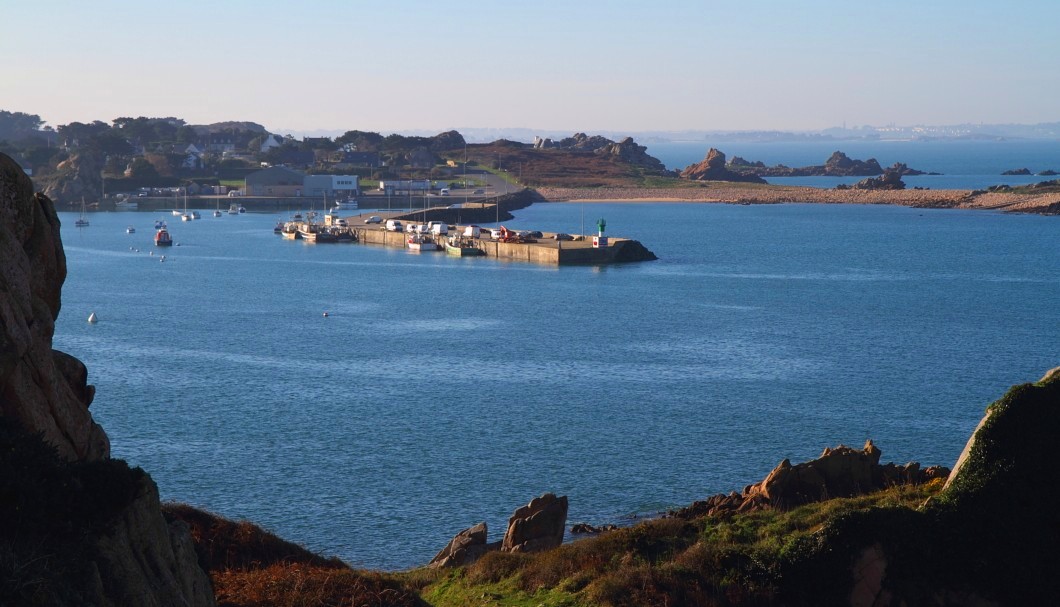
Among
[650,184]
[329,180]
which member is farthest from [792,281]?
[650,184]

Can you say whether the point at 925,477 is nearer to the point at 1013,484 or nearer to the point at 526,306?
the point at 1013,484

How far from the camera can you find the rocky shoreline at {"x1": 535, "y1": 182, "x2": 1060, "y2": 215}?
383ft

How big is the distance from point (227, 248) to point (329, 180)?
44.7 metres

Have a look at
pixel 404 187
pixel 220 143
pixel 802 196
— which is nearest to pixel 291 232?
pixel 404 187

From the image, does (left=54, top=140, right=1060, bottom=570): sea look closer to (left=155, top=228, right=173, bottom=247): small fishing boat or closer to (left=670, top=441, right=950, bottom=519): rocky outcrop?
(left=670, top=441, right=950, bottom=519): rocky outcrop

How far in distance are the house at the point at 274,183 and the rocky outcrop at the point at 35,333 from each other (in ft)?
391

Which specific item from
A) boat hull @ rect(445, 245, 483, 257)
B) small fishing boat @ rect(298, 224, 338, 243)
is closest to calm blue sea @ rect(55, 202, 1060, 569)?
boat hull @ rect(445, 245, 483, 257)

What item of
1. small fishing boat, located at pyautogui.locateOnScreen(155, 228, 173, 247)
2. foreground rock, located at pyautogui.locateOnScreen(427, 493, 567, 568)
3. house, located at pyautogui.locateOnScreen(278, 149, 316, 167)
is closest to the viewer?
foreground rock, located at pyautogui.locateOnScreen(427, 493, 567, 568)

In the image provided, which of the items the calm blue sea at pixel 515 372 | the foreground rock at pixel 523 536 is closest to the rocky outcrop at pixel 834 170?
the calm blue sea at pixel 515 372

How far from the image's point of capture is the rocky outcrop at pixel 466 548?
18.6 m

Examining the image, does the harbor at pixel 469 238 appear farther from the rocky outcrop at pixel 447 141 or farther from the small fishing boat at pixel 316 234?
the rocky outcrop at pixel 447 141

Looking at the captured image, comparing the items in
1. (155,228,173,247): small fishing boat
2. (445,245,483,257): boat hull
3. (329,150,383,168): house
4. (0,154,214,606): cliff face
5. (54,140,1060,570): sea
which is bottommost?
(54,140,1060,570): sea

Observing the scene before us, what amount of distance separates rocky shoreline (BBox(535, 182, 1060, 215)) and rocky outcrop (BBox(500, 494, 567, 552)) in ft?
340

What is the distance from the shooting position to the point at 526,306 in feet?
179
